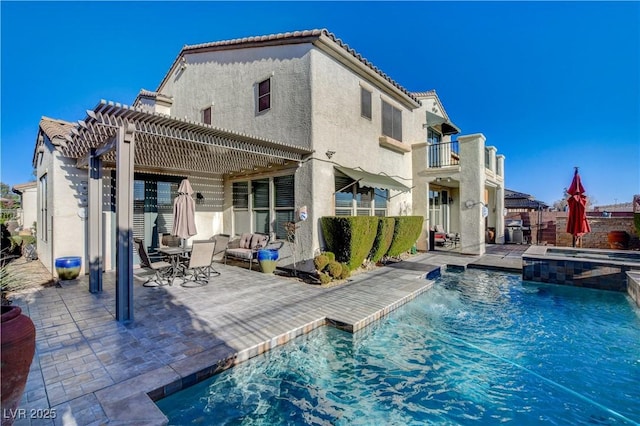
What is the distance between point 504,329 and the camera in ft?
29.1

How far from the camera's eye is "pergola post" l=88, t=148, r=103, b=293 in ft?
36.4

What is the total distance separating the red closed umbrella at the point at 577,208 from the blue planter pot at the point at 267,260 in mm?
18230

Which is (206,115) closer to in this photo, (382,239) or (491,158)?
(382,239)

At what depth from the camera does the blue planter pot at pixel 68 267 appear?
41.2 feet

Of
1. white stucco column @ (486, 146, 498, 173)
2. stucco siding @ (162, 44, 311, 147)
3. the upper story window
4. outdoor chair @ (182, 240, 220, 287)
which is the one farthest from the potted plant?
the upper story window

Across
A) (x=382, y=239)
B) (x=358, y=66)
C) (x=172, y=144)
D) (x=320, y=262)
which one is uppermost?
(x=358, y=66)

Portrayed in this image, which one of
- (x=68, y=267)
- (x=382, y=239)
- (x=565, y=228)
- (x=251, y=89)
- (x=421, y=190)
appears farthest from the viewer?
(x=565, y=228)

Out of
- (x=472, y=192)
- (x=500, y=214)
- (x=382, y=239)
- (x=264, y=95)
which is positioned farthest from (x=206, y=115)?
(x=500, y=214)

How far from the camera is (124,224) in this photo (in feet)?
26.9

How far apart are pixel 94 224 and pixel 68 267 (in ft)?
9.68

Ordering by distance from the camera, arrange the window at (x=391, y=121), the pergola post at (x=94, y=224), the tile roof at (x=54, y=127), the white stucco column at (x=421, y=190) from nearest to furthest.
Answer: the pergola post at (x=94, y=224) → the tile roof at (x=54, y=127) → the window at (x=391, y=121) → the white stucco column at (x=421, y=190)

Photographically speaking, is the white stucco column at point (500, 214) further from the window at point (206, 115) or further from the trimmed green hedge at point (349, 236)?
the window at point (206, 115)

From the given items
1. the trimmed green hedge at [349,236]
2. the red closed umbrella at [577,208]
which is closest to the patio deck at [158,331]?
the trimmed green hedge at [349,236]

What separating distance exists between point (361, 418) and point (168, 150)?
40.7ft
